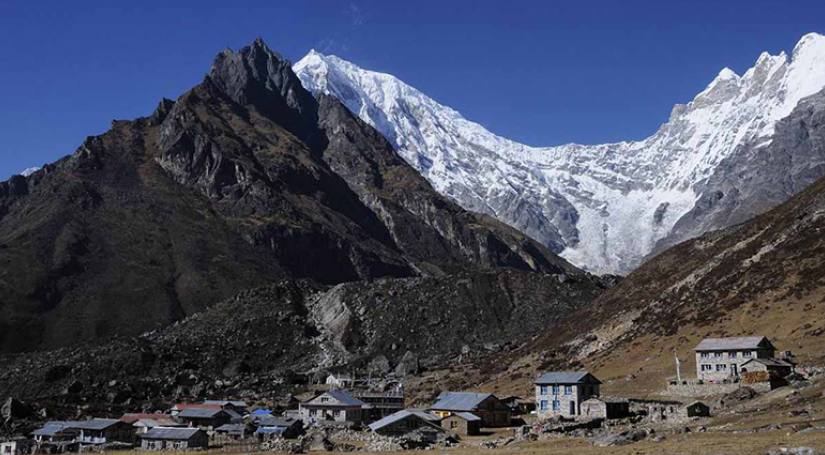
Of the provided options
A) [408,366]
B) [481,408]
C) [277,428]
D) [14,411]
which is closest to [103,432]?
[277,428]

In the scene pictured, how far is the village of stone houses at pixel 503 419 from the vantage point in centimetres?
7900

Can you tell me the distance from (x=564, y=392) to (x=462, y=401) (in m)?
11.5

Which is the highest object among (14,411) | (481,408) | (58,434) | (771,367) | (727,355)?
(727,355)

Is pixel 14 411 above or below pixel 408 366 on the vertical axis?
below

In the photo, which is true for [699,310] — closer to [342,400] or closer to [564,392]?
[564,392]

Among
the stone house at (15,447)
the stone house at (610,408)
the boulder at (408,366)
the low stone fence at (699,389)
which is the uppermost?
the boulder at (408,366)

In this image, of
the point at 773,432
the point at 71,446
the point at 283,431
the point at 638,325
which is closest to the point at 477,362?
the point at 638,325

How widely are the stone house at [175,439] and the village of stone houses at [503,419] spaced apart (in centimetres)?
11

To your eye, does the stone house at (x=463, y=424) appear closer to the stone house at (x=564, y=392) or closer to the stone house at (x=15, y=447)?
the stone house at (x=564, y=392)

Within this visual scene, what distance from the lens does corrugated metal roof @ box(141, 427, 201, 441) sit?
100750 millimetres

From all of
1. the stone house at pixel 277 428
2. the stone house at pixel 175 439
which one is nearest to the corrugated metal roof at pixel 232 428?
the stone house at pixel 277 428

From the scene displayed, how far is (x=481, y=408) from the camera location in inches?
4090

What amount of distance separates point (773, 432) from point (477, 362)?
114 meters

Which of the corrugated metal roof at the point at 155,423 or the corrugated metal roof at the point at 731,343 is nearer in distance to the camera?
the corrugated metal roof at the point at 731,343
